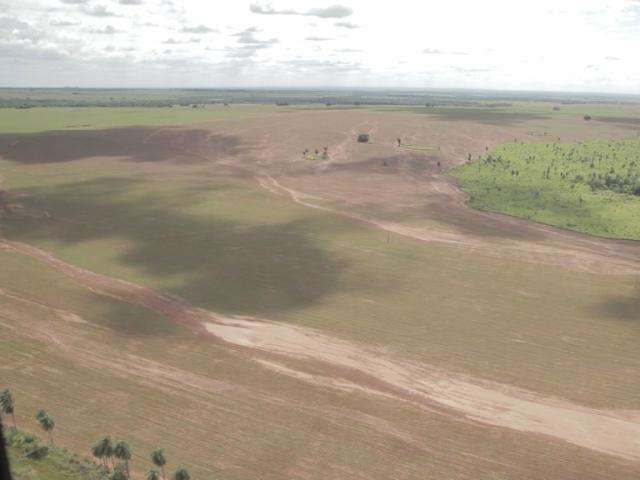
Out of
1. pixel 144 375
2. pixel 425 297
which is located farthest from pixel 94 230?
pixel 425 297

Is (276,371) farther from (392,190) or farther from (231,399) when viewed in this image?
(392,190)

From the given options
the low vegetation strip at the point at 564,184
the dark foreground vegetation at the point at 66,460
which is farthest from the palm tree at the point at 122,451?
the low vegetation strip at the point at 564,184

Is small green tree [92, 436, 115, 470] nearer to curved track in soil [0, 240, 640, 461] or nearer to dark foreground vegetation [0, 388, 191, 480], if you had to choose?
dark foreground vegetation [0, 388, 191, 480]

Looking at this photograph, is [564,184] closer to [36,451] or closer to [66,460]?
[66,460]

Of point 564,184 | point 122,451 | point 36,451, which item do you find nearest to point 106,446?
point 122,451

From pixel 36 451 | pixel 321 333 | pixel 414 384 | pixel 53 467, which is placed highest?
pixel 36 451

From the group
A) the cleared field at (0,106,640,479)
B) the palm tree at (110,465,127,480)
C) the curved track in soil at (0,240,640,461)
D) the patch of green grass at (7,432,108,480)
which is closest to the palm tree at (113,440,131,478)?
the palm tree at (110,465,127,480)
